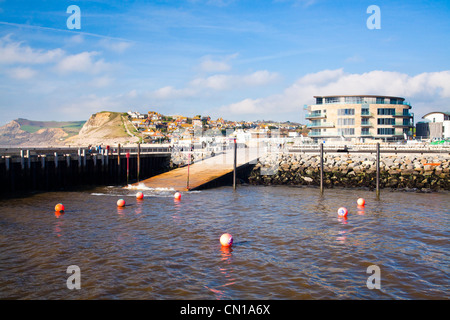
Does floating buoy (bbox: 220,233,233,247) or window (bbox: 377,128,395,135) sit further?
window (bbox: 377,128,395,135)

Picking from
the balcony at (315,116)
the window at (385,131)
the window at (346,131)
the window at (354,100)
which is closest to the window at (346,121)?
the window at (346,131)

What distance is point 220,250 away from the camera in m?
14.4

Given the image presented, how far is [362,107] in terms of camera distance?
88.6 meters

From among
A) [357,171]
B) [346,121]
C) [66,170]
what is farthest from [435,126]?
[66,170]

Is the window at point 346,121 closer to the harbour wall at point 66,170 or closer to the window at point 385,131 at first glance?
the window at point 385,131

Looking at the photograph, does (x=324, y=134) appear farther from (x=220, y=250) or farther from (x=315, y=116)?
(x=220, y=250)

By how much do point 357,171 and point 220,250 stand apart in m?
28.6

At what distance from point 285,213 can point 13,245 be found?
1400 cm

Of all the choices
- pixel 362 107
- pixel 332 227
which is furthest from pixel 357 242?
pixel 362 107

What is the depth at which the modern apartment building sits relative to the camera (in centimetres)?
8843

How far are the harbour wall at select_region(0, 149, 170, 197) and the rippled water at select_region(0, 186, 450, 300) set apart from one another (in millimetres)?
4393

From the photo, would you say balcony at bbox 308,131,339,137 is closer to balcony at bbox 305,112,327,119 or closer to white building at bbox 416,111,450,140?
balcony at bbox 305,112,327,119

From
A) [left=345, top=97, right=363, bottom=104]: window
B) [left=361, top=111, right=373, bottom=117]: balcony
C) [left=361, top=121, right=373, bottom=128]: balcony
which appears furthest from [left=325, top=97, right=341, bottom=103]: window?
[left=361, top=121, right=373, bottom=128]: balcony

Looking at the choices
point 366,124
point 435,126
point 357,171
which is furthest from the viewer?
point 435,126
